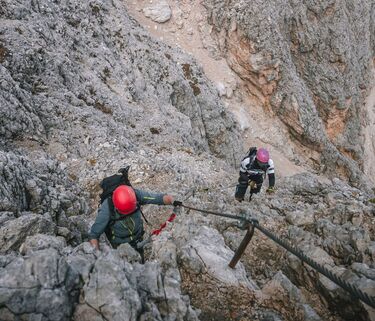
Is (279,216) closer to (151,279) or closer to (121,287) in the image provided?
(151,279)

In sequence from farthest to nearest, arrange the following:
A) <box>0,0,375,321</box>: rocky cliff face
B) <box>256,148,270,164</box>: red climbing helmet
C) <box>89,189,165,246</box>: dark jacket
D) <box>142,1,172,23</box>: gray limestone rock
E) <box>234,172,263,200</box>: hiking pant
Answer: <box>142,1,172,23</box>: gray limestone rock
<box>234,172,263,200</box>: hiking pant
<box>256,148,270,164</box>: red climbing helmet
<box>89,189,165,246</box>: dark jacket
<box>0,0,375,321</box>: rocky cliff face

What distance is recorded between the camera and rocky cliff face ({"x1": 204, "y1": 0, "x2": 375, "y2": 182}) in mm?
34406

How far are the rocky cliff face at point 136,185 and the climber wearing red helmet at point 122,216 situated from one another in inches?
25.9

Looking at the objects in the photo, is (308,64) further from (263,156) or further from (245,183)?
(263,156)

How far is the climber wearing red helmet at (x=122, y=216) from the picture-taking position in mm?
7574

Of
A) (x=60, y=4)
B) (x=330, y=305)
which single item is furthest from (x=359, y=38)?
(x=330, y=305)

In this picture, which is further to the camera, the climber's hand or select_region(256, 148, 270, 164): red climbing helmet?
the climber's hand

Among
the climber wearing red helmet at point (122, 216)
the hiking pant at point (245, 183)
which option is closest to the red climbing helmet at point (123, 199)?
the climber wearing red helmet at point (122, 216)

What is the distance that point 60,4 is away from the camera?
2275cm

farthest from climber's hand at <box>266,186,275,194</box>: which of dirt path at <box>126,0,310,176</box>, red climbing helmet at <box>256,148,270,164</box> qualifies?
dirt path at <box>126,0,310,176</box>

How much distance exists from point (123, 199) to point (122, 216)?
68cm

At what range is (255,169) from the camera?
13.4 m

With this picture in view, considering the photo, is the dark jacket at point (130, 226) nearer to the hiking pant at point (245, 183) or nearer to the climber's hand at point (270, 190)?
the hiking pant at point (245, 183)

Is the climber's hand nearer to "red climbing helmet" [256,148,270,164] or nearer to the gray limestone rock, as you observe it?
"red climbing helmet" [256,148,270,164]
